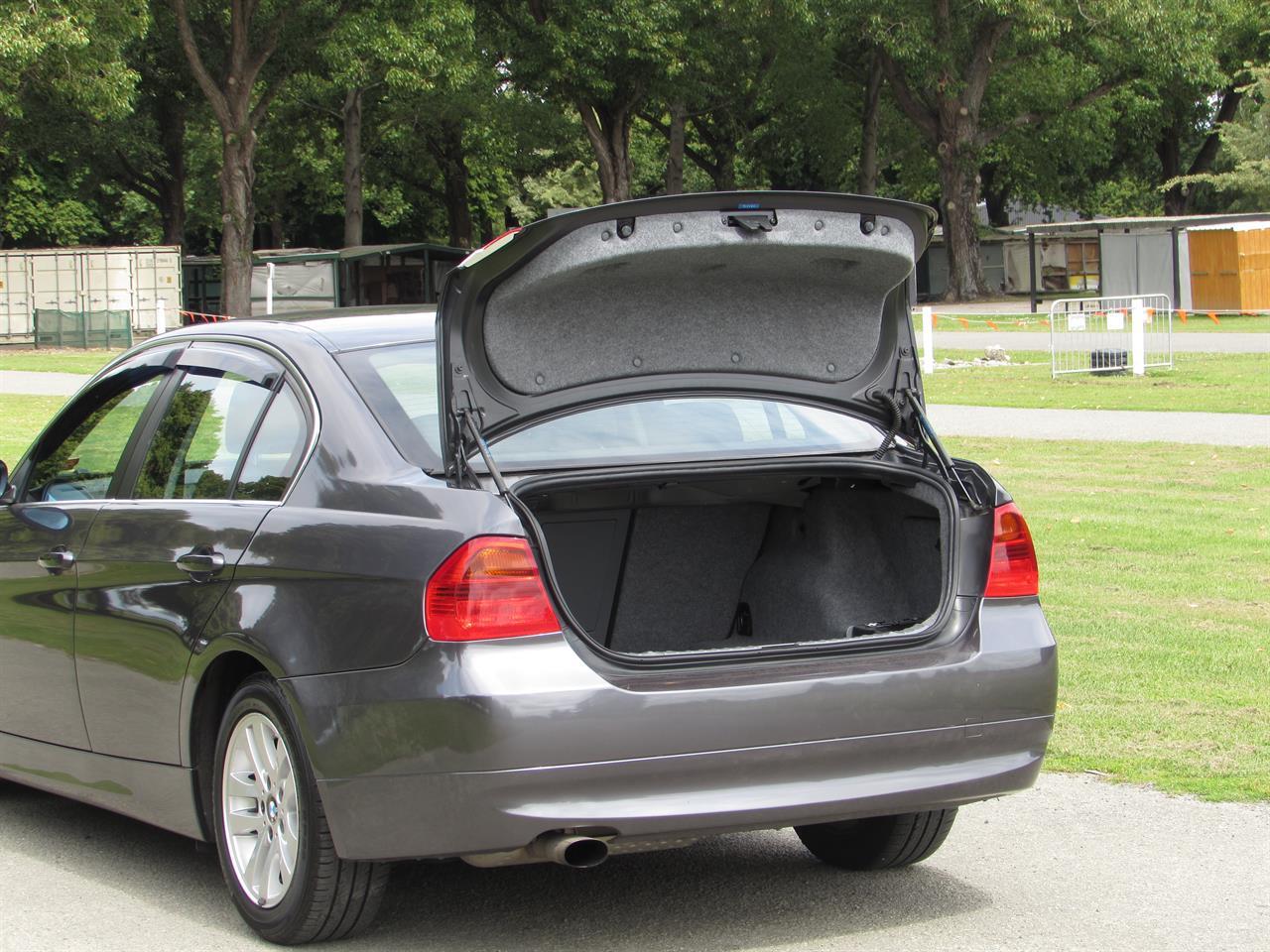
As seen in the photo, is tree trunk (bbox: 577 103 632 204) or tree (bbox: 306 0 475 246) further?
tree trunk (bbox: 577 103 632 204)

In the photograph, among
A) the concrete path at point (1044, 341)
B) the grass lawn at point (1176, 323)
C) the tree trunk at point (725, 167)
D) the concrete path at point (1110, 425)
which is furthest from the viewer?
the tree trunk at point (725, 167)

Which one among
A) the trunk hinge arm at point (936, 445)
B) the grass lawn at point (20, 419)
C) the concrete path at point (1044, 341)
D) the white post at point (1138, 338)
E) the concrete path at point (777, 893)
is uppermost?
the concrete path at point (1044, 341)

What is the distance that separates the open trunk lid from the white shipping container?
1804 inches

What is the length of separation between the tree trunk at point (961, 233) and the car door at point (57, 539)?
49980 millimetres

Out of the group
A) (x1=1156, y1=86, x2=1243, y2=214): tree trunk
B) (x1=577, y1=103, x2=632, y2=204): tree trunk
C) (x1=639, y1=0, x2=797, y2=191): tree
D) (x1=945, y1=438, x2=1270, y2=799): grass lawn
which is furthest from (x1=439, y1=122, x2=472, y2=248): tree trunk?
(x1=945, y1=438, x2=1270, y2=799): grass lawn

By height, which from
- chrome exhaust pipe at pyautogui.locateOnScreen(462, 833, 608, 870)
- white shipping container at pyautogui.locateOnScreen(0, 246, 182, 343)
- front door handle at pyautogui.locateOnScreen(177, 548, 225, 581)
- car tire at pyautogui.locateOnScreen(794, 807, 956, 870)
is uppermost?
white shipping container at pyautogui.locateOnScreen(0, 246, 182, 343)

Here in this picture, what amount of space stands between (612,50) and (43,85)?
618 inches

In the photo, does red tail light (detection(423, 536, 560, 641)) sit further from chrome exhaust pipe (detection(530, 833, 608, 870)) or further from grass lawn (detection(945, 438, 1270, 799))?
grass lawn (detection(945, 438, 1270, 799))

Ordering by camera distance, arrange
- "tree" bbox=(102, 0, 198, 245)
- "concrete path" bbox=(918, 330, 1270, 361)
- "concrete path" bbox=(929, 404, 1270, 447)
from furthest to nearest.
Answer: "tree" bbox=(102, 0, 198, 245)
"concrete path" bbox=(918, 330, 1270, 361)
"concrete path" bbox=(929, 404, 1270, 447)

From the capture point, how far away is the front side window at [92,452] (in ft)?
18.0

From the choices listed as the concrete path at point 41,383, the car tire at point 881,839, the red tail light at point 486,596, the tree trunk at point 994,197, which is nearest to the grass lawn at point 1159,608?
the car tire at point 881,839

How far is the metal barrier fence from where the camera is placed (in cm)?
2497

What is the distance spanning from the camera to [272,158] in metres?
64.0

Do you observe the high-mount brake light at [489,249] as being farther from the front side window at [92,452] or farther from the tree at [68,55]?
the tree at [68,55]
